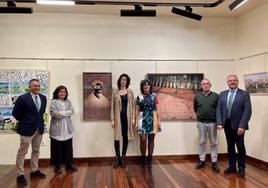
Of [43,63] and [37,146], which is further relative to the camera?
[43,63]

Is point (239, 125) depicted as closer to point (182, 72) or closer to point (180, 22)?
point (182, 72)

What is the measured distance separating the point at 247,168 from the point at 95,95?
10.3 ft

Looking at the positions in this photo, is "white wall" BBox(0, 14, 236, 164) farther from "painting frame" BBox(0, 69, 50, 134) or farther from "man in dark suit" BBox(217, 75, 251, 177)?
"man in dark suit" BBox(217, 75, 251, 177)

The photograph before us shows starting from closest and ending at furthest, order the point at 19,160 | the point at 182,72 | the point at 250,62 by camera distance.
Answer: the point at 19,160
the point at 250,62
the point at 182,72

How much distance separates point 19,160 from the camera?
15.1 feet

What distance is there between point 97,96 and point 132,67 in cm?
93

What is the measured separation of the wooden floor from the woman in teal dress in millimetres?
456

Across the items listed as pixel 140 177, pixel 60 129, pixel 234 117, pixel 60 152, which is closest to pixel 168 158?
pixel 140 177

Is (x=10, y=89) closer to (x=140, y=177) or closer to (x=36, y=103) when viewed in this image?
(x=36, y=103)

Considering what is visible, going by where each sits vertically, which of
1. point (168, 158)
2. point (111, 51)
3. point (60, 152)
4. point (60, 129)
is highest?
point (111, 51)

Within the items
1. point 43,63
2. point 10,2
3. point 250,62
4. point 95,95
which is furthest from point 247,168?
point 10,2

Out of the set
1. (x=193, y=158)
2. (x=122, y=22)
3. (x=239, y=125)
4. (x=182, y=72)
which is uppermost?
(x=122, y=22)

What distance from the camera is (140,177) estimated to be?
15.7ft

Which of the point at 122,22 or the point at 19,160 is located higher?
the point at 122,22
